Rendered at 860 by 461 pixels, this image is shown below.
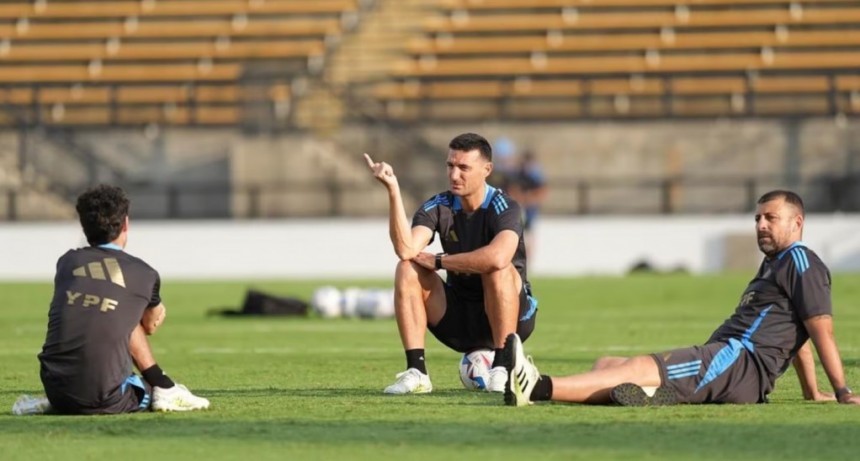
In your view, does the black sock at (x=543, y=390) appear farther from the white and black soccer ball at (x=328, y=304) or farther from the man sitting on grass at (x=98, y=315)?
the white and black soccer ball at (x=328, y=304)

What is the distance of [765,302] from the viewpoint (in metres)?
8.56

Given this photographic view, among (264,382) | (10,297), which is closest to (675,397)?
(264,382)

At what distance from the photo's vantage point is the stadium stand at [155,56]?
3256 cm

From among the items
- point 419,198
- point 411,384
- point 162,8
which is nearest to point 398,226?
point 411,384

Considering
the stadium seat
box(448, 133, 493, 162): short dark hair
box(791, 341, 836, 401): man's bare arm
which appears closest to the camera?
box(791, 341, 836, 401): man's bare arm

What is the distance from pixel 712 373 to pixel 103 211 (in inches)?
119

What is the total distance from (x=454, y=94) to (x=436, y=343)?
671 inches

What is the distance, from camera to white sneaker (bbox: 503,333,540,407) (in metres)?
8.20

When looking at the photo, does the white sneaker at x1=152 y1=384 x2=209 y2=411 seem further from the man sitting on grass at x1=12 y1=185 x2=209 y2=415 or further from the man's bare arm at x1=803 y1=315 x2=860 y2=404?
the man's bare arm at x1=803 y1=315 x2=860 y2=404

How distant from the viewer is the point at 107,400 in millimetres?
8211

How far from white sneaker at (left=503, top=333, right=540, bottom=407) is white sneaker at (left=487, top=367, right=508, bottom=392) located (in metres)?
1.02

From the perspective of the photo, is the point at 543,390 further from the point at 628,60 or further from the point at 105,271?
the point at 628,60

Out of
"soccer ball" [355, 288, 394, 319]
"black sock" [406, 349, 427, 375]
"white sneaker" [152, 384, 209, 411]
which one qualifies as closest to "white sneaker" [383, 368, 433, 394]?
"black sock" [406, 349, 427, 375]

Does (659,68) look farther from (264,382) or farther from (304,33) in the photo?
(264,382)
